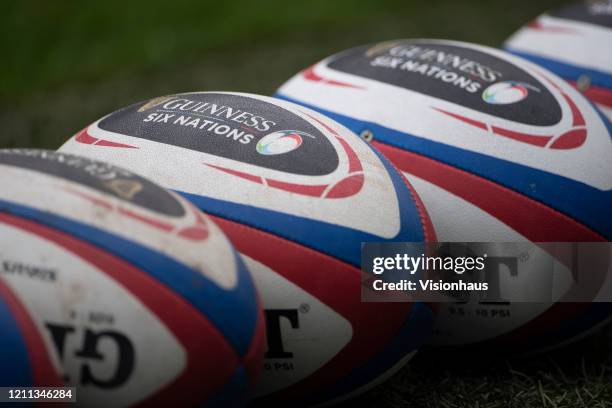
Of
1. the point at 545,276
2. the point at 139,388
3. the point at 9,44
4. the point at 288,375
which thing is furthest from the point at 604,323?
the point at 9,44

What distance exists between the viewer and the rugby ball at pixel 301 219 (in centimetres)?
244

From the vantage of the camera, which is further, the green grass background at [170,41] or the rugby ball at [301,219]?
the green grass background at [170,41]

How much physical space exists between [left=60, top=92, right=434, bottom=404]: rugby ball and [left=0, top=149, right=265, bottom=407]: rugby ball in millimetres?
199

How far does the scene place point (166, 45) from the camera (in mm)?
7410

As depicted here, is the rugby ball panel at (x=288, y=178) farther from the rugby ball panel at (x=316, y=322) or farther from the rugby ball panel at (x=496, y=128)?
the rugby ball panel at (x=496, y=128)

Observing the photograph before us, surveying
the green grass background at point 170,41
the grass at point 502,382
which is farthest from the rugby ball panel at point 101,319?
the green grass background at point 170,41

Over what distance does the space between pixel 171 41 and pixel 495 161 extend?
501 centimetres

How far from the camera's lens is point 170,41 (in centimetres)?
754

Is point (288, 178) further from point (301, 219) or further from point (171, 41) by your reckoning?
point (171, 41)

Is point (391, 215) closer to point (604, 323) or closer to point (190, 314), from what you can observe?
point (190, 314)

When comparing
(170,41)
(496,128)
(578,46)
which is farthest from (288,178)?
(170,41)

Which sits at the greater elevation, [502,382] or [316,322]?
[316,322]

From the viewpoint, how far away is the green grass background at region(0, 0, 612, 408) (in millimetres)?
6027

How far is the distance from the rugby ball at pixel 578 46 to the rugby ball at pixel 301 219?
1.51m
